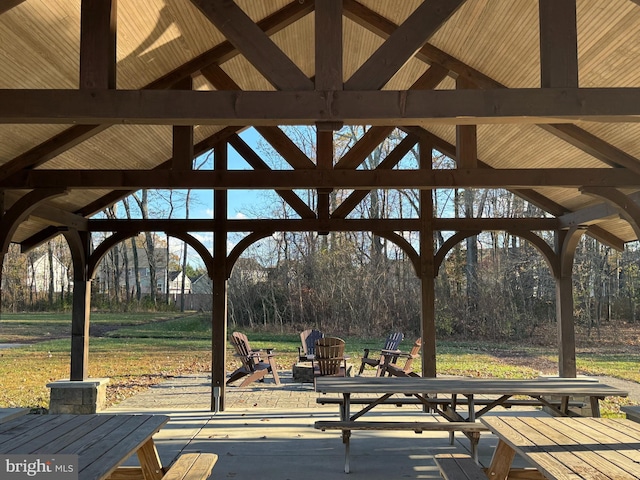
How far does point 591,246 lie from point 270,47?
18.1m

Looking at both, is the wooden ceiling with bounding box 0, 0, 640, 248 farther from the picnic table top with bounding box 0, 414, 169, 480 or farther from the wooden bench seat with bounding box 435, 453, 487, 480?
the wooden bench seat with bounding box 435, 453, 487, 480

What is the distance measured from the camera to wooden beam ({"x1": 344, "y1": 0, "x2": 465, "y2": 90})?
364cm

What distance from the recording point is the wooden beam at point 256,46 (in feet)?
12.0

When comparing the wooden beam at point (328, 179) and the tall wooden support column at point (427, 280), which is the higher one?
the wooden beam at point (328, 179)

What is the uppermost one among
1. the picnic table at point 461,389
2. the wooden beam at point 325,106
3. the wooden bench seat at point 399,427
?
the wooden beam at point 325,106

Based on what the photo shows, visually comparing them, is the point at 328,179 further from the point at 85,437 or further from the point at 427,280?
the point at 85,437

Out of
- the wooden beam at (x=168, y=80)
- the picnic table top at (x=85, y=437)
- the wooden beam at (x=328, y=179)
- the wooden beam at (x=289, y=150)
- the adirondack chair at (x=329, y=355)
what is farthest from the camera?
the adirondack chair at (x=329, y=355)

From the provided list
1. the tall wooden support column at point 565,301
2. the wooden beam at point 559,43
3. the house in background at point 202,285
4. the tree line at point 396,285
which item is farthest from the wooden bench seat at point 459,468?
the house in background at point 202,285

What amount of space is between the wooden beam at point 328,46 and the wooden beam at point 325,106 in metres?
0.11

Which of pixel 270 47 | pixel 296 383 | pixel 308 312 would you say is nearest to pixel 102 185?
pixel 270 47

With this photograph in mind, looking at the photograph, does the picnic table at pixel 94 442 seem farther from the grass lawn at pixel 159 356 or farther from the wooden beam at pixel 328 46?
the grass lawn at pixel 159 356

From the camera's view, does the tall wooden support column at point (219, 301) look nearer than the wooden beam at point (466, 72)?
No

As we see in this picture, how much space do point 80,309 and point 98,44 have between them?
221 inches

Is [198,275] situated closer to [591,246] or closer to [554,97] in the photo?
[591,246]
